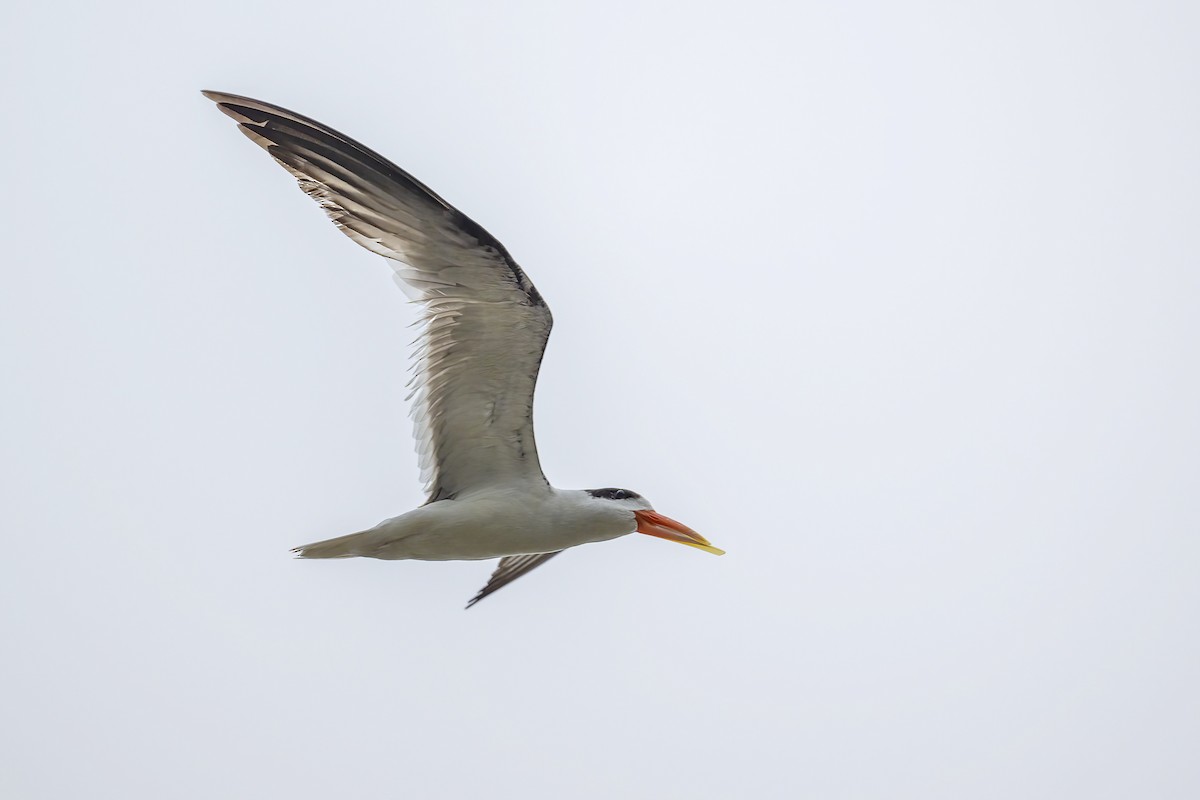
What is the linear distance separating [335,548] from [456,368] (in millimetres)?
1250

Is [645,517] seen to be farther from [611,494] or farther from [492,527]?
[492,527]

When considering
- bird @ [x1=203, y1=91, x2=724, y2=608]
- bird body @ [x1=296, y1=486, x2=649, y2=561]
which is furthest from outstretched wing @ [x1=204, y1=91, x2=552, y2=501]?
bird body @ [x1=296, y1=486, x2=649, y2=561]

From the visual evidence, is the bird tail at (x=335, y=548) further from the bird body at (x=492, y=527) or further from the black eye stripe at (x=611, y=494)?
the black eye stripe at (x=611, y=494)

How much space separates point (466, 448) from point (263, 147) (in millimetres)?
2145

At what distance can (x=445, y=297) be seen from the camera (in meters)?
6.64

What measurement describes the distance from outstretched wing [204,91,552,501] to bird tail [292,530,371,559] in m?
0.74

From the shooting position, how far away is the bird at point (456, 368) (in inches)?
246

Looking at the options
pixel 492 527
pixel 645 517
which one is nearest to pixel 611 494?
pixel 645 517

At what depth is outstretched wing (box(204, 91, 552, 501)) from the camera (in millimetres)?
6203

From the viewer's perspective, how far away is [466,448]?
7.18 meters

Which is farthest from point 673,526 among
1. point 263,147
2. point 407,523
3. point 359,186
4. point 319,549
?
point 263,147

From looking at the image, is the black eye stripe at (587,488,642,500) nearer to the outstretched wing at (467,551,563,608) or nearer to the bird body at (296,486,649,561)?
the bird body at (296,486,649,561)

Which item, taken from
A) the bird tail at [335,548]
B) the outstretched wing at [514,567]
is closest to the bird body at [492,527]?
the bird tail at [335,548]

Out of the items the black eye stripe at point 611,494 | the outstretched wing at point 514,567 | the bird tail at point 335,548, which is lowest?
the outstretched wing at point 514,567
